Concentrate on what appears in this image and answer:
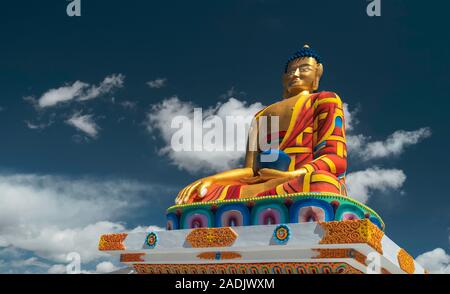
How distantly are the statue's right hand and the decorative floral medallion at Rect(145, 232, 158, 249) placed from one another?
88 centimetres

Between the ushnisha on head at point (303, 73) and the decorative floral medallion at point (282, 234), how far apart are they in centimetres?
459

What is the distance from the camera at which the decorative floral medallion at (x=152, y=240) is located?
24.0ft

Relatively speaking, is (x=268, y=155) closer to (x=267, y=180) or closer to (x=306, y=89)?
(x=267, y=180)

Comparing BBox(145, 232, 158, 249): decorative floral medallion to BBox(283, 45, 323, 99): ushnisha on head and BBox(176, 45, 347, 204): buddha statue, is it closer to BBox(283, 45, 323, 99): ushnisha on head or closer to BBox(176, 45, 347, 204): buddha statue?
BBox(176, 45, 347, 204): buddha statue

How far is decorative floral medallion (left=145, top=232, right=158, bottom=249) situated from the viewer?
7.31 metres

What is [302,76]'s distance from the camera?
1041cm

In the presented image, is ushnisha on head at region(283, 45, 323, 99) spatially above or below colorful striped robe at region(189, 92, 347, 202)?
above

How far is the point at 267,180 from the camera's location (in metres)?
7.93

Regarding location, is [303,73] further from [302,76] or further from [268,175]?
[268,175]

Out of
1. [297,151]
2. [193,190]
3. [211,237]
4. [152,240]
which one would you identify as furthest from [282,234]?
[297,151]

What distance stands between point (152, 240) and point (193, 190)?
122cm

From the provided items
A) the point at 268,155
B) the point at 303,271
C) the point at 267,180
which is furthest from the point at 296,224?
the point at 268,155

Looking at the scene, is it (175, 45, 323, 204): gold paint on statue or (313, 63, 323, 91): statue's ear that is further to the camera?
(313, 63, 323, 91): statue's ear

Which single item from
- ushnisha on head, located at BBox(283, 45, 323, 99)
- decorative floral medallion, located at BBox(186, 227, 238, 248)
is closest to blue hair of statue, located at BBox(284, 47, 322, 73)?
ushnisha on head, located at BBox(283, 45, 323, 99)
